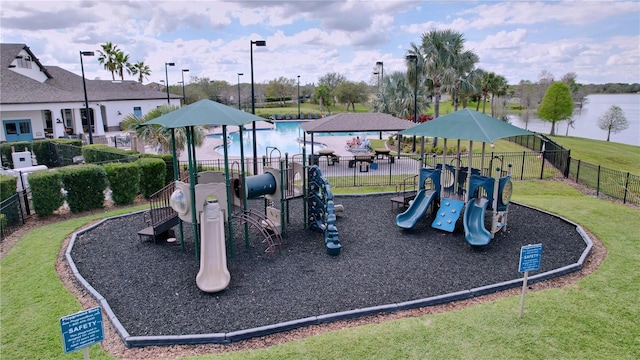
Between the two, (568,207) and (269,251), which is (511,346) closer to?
(269,251)

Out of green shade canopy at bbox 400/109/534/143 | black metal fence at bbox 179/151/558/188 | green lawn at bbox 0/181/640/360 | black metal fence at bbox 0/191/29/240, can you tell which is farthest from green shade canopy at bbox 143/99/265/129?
black metal fence at bbox 179/151/558/188

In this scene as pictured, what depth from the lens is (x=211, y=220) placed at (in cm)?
791

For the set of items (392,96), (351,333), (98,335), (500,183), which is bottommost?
(351,333)

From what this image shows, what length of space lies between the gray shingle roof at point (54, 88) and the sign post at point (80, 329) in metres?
26.9

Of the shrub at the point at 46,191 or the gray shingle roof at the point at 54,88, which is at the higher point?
the gray shingle roof at the point at 54,88

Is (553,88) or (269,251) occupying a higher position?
(553,88)

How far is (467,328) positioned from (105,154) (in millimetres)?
16544

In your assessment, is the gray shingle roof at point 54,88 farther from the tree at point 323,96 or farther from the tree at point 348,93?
the tree at point 348,93

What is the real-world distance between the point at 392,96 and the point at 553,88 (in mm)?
19257

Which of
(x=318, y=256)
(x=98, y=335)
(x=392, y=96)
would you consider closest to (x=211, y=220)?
(x=318, y=256)

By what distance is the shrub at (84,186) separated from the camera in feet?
39.0

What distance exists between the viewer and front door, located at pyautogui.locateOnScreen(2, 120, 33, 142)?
26.0 meters

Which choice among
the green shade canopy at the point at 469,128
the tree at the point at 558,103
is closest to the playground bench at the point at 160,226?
the green shade canopy at the point at 469,128

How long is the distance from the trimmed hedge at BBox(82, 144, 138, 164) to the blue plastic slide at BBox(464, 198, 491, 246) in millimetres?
Answer: 12563
